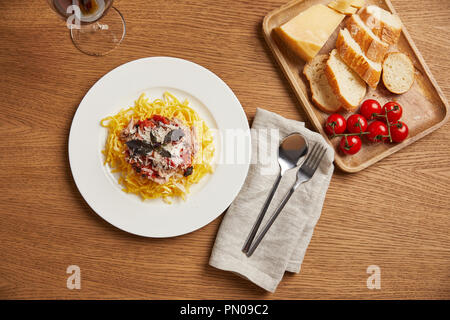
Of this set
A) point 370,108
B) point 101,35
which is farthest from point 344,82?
point 101,35

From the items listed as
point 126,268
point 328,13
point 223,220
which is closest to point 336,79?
point 328,13

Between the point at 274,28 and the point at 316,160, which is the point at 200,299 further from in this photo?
the point at 274,28

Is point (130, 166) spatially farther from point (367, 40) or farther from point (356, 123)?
point (367, 40)

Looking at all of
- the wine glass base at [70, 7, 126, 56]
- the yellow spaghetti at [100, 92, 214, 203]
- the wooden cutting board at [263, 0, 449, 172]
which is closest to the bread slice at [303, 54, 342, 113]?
the wooden cutting board at [263, 0, 449, 172]

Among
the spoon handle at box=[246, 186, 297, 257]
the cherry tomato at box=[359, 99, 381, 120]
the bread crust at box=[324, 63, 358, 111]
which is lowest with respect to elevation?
the spoon handle at box=[246, 186, 297, 257]

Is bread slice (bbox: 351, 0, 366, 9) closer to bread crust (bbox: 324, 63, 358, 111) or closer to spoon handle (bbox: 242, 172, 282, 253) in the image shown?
bread crust (bbox: 324, 63, 358, 111)

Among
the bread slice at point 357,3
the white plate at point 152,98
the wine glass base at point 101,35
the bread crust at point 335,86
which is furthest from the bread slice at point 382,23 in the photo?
the wine glass base at point 101,35
